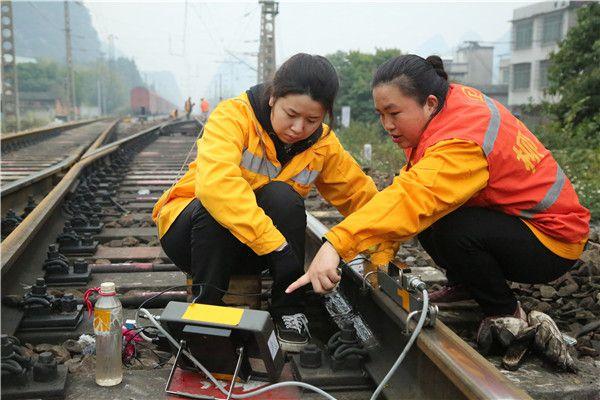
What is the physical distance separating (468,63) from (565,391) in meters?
80.3

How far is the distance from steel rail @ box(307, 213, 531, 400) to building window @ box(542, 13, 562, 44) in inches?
1862

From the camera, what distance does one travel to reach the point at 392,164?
998 cm

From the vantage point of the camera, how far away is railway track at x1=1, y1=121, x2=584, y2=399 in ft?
6.01

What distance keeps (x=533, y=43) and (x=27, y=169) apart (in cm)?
4684

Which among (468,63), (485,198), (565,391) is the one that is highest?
(468,63)

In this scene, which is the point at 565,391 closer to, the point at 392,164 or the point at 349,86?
the point at 392,164

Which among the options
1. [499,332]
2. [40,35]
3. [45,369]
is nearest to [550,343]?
[499,332]

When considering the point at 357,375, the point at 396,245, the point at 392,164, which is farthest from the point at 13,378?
the point at 392,164

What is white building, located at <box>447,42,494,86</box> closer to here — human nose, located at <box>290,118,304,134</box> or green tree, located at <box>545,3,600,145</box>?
green tree, located at <box>545,3,600,145</box>

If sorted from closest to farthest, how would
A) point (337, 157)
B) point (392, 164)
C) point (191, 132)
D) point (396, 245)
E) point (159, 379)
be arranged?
point (159, 379)
point (396, 245)
point (337, 157)
point (392, 164)
point (191, 132)

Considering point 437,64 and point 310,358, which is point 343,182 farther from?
point 310,358

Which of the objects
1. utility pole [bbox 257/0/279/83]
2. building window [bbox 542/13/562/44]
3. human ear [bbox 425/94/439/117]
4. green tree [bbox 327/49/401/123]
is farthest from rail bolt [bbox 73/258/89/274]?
building window [bbox 542/13/562/44]

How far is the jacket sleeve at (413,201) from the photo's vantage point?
2.11 m

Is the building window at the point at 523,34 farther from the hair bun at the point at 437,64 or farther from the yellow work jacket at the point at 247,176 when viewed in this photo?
the hair bun at the point at 437,64
